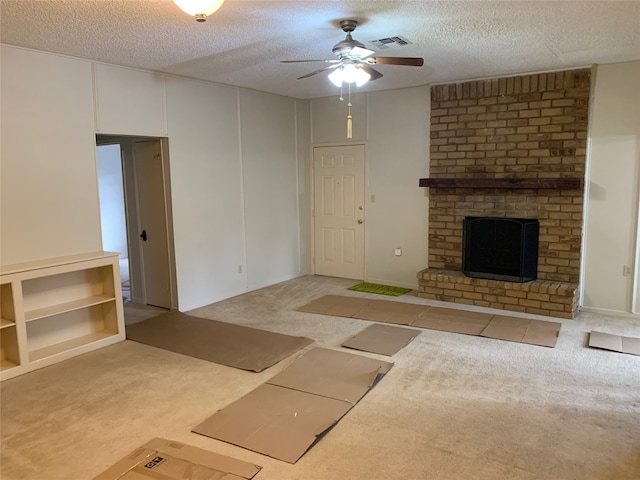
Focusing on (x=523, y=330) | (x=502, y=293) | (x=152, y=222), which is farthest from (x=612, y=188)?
(x=152, y=222)

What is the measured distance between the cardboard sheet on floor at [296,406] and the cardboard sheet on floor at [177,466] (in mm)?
179

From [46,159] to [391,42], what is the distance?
123 inches

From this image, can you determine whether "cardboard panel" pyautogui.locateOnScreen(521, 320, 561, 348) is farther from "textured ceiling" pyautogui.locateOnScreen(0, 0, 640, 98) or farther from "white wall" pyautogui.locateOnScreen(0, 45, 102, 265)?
"white wall" pyautogui.locateOnScreen(0, 45, 102, 265)

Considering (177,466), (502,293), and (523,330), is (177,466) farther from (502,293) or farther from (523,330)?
(502,293)

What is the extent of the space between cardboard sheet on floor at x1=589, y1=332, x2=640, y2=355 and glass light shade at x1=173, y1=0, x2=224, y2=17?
393cm

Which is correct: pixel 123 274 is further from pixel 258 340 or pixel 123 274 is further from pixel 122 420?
pixel 122 420

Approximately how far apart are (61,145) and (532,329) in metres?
4.65

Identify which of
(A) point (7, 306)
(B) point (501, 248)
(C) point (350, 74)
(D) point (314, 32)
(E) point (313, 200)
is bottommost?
(A) point (7, 306)

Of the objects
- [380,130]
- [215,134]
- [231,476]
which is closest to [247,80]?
[215,134]

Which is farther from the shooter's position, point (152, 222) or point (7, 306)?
point (152, 222)

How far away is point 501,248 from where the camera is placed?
533cm

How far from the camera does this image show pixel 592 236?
500 centimetres

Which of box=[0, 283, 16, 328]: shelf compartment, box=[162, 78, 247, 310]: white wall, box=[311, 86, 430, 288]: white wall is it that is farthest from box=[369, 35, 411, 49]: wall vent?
box=[0, 283, 16, 328]: shelf compartment

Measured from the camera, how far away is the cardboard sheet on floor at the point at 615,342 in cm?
392
